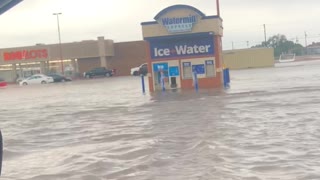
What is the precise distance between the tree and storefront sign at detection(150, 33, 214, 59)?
13200cm

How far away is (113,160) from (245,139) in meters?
3.03

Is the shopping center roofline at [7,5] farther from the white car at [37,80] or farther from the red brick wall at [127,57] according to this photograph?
the red brick wall at [127,57]

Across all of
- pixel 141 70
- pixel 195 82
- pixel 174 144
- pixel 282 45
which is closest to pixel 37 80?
pixel 141 70

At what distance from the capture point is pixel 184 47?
3434 centimetres

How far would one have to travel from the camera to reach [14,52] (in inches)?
3438

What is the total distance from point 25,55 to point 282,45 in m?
97.4

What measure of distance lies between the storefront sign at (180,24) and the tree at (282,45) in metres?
133

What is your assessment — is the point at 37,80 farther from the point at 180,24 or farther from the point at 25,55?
the point at 180,24

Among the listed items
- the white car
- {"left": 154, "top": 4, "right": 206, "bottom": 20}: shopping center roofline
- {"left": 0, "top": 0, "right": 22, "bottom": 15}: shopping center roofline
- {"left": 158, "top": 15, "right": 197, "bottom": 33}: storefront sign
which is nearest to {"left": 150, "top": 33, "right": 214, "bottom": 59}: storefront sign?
{"left": 158, "top": 15, "right": 197, "bottom": 33}: storefront sign

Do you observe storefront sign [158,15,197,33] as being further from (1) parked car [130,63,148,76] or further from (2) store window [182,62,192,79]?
(1) parked car [130,63,148,76]

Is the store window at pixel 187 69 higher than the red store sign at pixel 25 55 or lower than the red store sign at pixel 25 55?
lower

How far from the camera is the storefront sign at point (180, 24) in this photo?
111 feet

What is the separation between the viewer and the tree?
165 meters

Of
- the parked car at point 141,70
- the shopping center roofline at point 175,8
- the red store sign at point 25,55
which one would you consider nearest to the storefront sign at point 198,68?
the shopping center roofline at point 175,8
